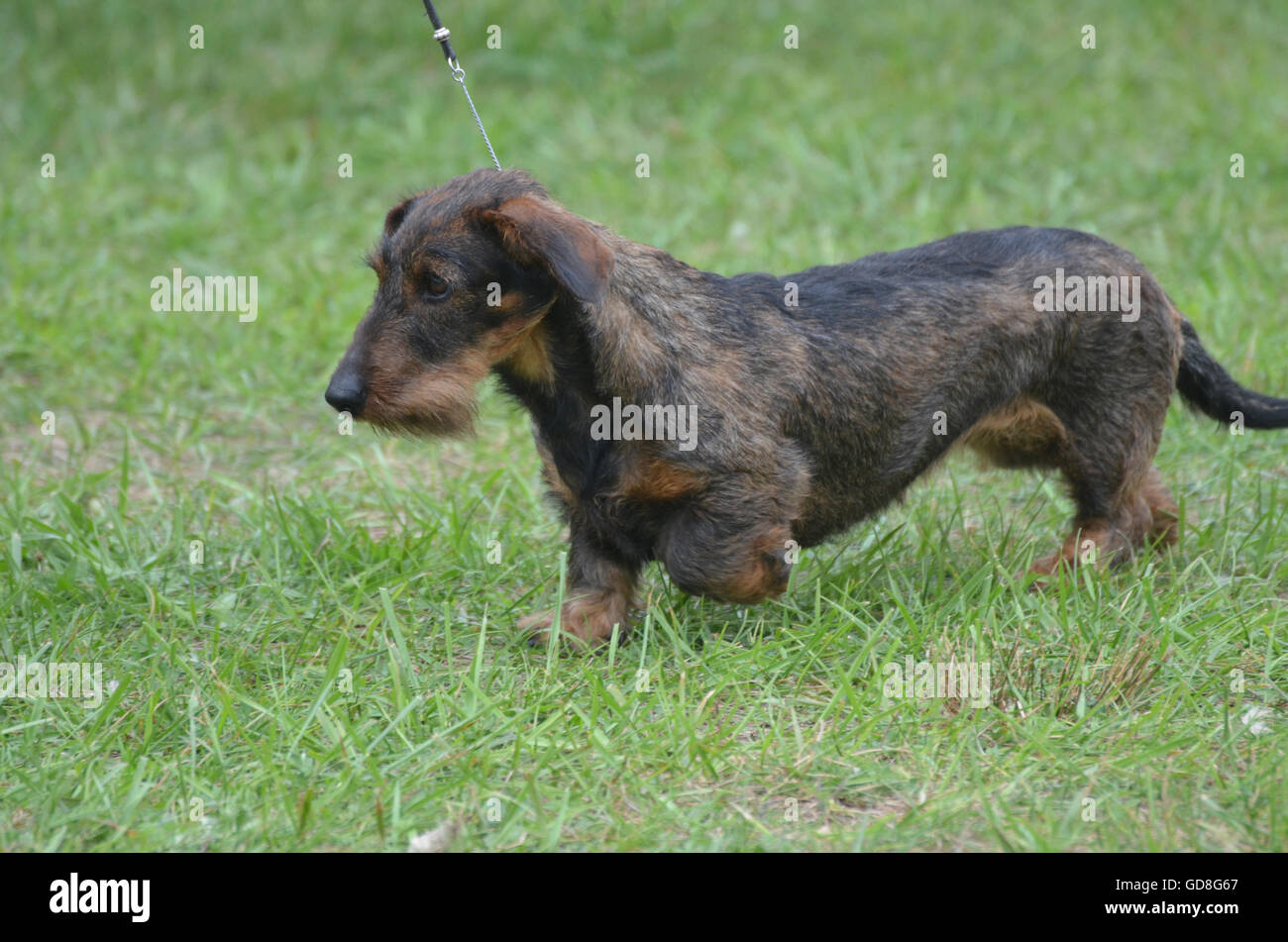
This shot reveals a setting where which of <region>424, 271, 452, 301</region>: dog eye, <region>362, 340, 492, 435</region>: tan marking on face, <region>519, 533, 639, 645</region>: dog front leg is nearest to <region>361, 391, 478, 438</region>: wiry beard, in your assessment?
<region>362, 340, 492, 435</region>: tan marking on face

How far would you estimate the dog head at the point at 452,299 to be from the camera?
13.7 feet

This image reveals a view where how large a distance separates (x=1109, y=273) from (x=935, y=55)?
274 inches

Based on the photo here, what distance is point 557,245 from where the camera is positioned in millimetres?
4090

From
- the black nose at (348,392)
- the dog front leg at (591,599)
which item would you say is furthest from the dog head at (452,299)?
the dog front leg at (591,599)

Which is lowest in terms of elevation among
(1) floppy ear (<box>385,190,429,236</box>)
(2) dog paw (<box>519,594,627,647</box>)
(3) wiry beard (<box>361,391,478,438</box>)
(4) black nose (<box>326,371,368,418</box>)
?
(2) dog paw (<box>519,594,627,647</box>)

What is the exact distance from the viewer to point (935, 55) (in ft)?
37.8

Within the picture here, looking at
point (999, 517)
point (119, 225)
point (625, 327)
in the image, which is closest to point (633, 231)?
point (119, 225)

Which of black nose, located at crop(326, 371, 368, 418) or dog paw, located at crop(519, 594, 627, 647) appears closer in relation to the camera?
black nose, located at crop(326, 371, 368, 418)

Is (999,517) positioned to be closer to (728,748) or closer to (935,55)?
(728,748)

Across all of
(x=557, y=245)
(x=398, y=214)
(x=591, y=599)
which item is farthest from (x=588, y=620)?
(x=398, y=214)

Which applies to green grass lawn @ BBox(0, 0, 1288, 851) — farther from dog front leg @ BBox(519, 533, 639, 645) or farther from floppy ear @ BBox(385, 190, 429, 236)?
floppy ear @ BBox(385, 190, 429, 236)

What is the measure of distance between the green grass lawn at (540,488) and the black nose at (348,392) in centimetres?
79

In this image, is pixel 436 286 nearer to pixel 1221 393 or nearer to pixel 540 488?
pixel 540 488

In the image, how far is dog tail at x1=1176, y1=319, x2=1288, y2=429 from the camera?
550cm
